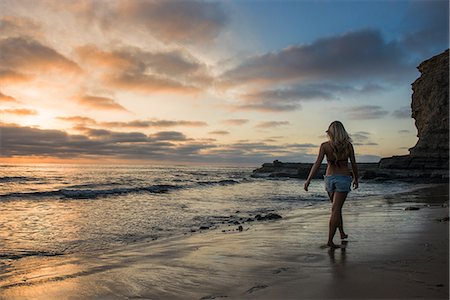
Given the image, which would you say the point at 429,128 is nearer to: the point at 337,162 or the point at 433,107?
the point at 433,107

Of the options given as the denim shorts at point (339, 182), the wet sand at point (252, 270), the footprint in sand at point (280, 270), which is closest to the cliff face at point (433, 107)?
the wet sand at point (252, 270)

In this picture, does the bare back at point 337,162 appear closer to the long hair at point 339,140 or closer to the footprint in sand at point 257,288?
the long hair at point 339,140

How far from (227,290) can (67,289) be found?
6.09 ft

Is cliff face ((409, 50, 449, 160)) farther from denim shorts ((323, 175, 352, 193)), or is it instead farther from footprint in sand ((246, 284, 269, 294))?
footprint in sand ((246, 284, 269, 294))

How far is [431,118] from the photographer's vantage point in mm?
48281

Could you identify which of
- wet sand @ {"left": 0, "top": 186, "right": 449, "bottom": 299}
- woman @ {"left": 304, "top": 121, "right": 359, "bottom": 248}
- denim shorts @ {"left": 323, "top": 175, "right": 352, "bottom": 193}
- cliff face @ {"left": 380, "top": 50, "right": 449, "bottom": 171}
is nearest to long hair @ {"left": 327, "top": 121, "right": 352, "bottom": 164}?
woman @ {"left": 304, "top": 121, "right": 359, "bottom": 248}

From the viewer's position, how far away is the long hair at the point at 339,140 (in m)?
5.92

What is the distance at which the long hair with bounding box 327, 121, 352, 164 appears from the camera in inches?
233

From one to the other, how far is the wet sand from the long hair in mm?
1546

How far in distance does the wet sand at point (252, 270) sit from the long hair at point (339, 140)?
1546mm

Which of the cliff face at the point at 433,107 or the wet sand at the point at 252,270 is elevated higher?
the cliff face at the point at 433,107

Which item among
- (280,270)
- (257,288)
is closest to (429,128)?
(280,270)

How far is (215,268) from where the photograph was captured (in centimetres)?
474

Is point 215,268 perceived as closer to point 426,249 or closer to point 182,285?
point 182,285
